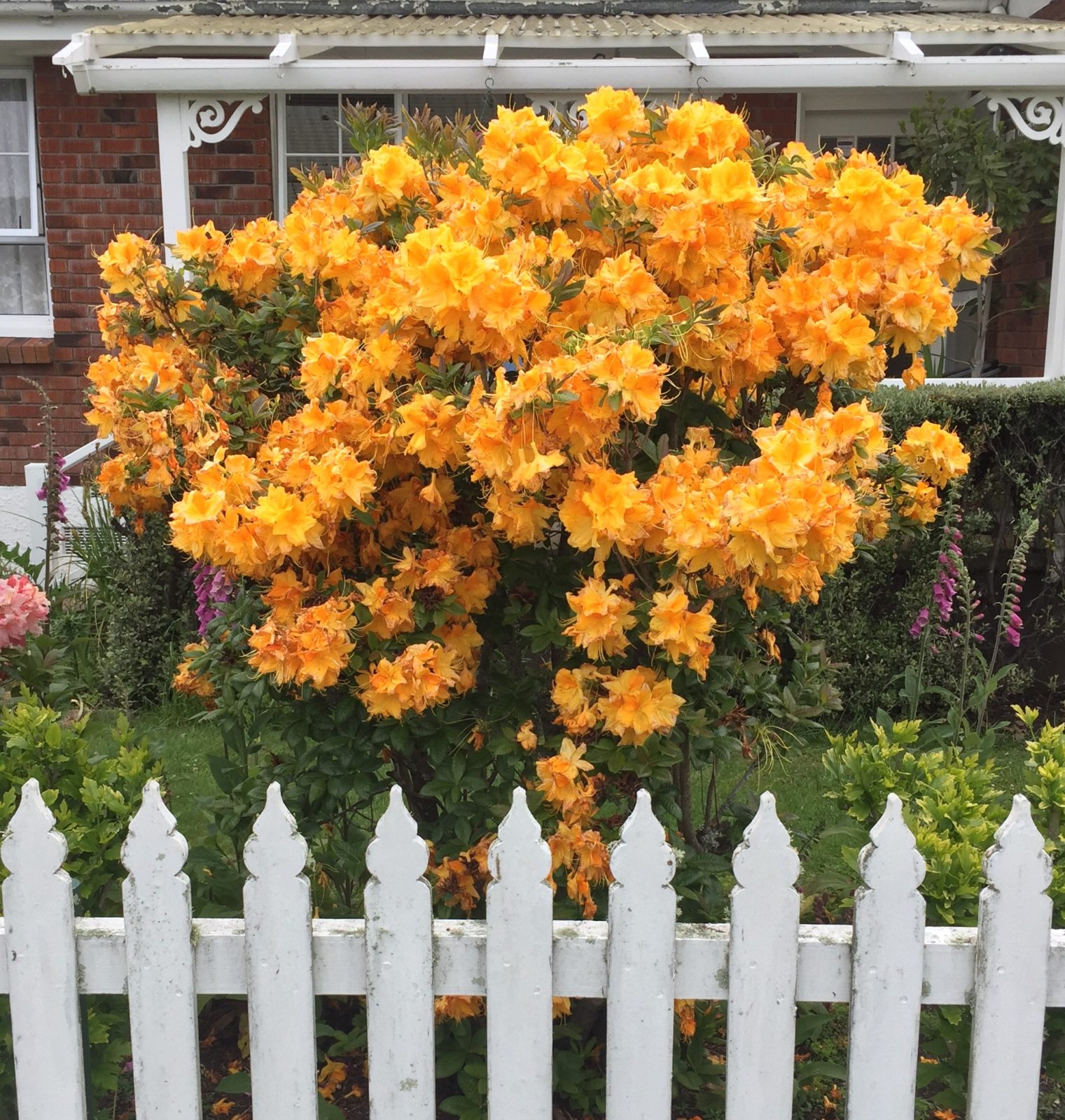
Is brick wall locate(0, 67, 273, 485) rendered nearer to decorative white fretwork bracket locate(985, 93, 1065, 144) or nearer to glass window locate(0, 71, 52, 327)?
glass window locate(0, 71, 52, 327)

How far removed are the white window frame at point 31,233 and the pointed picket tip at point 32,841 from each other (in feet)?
22.6

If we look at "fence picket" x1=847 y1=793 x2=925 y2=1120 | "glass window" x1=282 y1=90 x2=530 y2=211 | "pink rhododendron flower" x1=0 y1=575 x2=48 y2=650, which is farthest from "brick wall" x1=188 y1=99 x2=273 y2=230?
"fence picket" x1=847 y1=793 x2=925 y2=1120

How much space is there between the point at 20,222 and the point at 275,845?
762 centimetres

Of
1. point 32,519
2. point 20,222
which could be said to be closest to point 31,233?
point 20,222

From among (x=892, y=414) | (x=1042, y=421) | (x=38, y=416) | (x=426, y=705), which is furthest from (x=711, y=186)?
(x=38, y=416)

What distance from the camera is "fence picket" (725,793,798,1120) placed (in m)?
1.71

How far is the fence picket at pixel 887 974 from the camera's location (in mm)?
1695

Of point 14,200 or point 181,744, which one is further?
point 14,200

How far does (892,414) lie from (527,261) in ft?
9.23

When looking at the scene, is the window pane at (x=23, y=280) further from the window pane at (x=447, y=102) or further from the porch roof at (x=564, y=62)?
the window pane at (x=447, y=102)

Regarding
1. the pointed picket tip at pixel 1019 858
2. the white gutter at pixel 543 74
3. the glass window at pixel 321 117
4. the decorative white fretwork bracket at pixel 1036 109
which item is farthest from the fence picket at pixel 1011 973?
the glass window at pixel 321 117

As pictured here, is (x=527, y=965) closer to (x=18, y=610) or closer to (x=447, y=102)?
(x=18, y=610)

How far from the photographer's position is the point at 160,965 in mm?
1771

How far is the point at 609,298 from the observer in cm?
184
